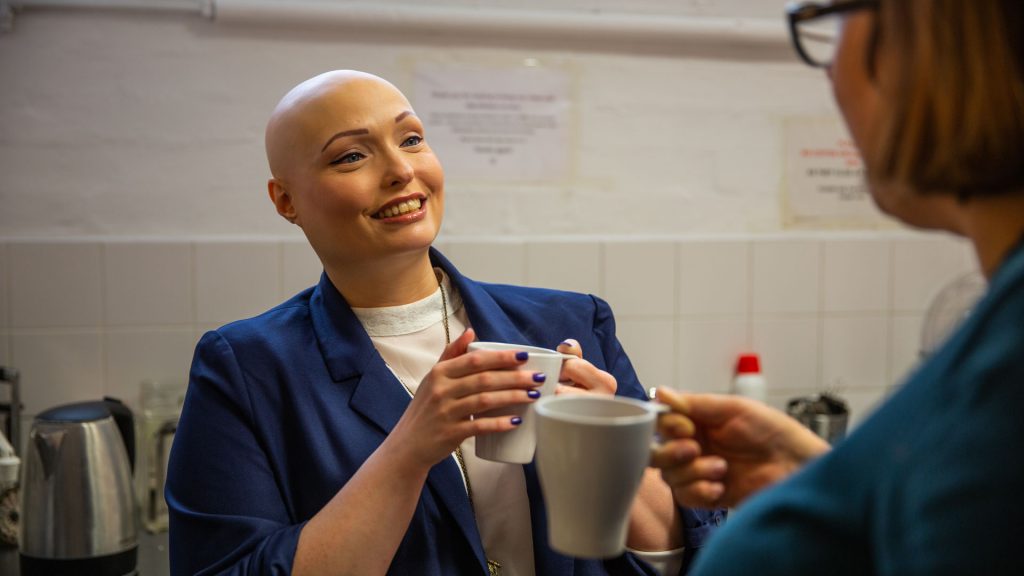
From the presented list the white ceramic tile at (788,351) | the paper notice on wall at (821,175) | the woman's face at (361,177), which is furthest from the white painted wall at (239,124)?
the woman's face at (361,177)

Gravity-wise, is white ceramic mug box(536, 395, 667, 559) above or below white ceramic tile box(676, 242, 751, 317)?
above

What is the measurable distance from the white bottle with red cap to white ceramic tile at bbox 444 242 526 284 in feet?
2.17

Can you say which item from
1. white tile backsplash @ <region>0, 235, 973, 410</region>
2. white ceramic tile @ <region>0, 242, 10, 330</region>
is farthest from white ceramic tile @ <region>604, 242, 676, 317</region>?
white ceramic tile @ <region>0, 242, 10, 330</region>

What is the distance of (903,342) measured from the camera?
2.83m

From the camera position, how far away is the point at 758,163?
8.84 feet

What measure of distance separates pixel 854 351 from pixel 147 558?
76.8 inches

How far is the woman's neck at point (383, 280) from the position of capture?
1347 mm

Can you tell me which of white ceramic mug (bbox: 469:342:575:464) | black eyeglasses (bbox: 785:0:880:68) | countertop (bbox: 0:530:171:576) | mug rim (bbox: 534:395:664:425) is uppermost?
black eyeglasses (bbox: 785:0:880:68)

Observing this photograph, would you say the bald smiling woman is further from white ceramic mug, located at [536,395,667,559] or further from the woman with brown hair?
the woman with brown hair

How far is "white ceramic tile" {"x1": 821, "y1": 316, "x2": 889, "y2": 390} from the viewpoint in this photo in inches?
109

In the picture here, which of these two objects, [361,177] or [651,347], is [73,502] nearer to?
[361,177]

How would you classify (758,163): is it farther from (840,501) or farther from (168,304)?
(840,501)

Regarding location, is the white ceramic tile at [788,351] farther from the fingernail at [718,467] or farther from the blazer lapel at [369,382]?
the fingernail at [718,467]

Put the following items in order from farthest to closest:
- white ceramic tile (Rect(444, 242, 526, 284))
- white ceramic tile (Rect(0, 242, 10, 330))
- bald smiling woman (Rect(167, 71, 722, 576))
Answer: white ceramic tile (Rect(444, 242, 526, 284))
white ceramic tile (Rect(0, 242, 10, 330))
bald smiling woman (Rect(167, 71, 722, 576))
